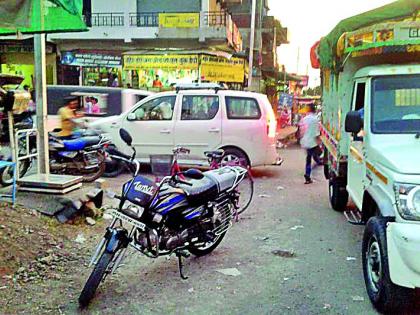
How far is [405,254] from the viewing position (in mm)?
3711

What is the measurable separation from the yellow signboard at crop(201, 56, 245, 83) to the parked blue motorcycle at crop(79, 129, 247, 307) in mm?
14004

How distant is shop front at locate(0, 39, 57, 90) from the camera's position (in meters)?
21.1

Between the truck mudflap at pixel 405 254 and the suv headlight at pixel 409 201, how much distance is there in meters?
0.08

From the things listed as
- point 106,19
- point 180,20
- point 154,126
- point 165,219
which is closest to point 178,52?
point 180,20

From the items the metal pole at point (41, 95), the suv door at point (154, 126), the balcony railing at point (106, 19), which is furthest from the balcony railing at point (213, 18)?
the metal pole at point (41, 95)

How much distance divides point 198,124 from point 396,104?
236 inches

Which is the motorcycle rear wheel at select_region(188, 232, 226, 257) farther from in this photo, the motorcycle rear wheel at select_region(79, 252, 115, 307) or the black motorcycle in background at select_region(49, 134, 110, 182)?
the black motorcycle in background at select_region(49, 134, 110, 182)

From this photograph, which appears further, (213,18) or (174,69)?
(213,18)

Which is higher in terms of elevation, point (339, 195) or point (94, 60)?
point (94, 60)

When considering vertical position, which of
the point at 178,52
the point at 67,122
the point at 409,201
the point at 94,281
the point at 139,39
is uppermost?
the point at 139,39

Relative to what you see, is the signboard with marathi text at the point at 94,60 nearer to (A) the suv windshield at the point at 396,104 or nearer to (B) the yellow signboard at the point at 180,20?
(B) the yellow signboard at the point at 180,20

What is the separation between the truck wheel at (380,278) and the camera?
4.06 m

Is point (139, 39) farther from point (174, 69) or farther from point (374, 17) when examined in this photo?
point (374, 17)

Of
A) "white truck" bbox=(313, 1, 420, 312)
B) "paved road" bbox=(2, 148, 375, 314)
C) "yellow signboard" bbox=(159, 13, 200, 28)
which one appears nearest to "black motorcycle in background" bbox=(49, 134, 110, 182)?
"paved road" bbox=(2, 148, 375, 314)
